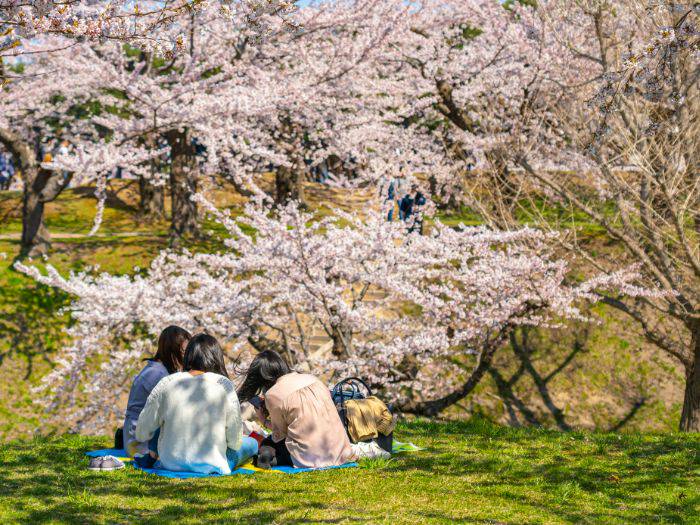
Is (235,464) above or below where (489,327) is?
below

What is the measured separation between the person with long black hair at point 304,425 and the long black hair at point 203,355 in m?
0.57

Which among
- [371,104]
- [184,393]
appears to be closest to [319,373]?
[184,393]

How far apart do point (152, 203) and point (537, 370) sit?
1222 cm

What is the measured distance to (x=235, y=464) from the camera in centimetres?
617

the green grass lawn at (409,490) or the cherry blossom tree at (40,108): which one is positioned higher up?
the cherry blossom tree at (40,108)

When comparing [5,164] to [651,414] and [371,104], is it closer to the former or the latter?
[371,104]

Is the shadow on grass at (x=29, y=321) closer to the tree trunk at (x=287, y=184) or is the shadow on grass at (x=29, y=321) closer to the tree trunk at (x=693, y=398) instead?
the tree trunk at (x=287, y=184)

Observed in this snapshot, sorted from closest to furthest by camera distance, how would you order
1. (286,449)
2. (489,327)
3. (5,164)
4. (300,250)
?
(286,449), (300,250), (489,327), (5,164)

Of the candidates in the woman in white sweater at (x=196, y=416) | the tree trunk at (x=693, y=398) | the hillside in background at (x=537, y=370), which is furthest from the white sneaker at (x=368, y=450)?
the hillside in background at (x=537, y=370)

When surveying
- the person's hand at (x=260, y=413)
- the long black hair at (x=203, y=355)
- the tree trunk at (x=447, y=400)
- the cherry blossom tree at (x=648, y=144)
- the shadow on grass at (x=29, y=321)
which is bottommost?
the tree trunk at (x=447, y=400)

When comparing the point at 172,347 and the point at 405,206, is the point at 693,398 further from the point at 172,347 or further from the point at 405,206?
the point at 172,347

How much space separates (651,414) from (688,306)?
3832 millimetres

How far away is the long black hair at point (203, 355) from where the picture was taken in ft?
19.5

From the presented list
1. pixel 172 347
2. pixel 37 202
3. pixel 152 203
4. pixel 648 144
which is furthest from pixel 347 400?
pixel 152 203
